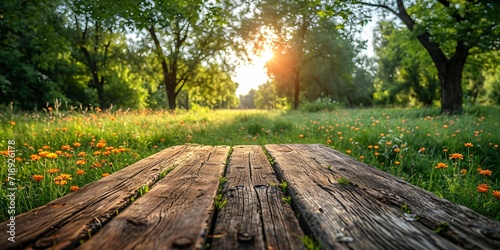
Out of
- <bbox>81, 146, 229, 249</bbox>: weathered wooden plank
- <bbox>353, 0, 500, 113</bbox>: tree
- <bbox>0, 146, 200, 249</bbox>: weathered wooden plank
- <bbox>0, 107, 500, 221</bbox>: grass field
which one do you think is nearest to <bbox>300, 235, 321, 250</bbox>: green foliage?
<bbox>81, 146, 229, 249</bbox>: weathered wooden plank

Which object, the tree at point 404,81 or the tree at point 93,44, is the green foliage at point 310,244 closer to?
the tree at point 93,44

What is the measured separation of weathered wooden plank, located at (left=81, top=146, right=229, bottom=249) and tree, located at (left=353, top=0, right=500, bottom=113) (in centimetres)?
806

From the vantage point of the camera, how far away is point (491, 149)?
483 cm

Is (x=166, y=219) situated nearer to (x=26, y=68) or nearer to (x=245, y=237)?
(x=245, y=237)

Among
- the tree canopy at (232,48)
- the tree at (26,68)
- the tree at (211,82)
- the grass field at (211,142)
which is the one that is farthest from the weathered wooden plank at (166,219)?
the tree at (211,82)

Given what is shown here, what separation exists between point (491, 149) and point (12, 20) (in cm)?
1049

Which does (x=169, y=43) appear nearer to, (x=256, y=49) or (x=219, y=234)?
(x=256, y=49)

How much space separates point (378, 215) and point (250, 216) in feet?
1.78

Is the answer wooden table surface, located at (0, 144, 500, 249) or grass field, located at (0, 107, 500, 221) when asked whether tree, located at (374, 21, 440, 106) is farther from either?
wooden table surface, located at (0, 144, 500, 249)

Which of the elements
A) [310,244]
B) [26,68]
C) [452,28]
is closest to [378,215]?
[310,244]

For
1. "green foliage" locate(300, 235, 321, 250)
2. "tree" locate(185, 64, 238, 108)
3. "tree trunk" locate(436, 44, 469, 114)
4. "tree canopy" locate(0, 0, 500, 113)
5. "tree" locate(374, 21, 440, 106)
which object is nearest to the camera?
"green foliage" locate(300, 235, 321, 250)

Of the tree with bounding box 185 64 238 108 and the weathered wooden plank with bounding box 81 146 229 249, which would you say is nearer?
the weathered wooden plank with bounding box 81 146 229 249

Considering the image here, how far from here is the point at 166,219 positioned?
114cm

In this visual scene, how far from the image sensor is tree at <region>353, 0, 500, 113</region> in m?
9.26
